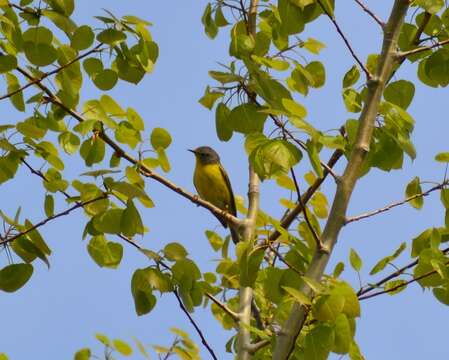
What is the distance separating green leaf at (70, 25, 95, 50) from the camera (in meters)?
3.70

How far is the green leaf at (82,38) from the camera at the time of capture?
146 inches

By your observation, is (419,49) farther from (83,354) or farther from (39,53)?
(83,354)

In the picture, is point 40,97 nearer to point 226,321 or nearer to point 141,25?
point 141,25

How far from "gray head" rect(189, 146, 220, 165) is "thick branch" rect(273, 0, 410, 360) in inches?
233

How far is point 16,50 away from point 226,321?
2366mm

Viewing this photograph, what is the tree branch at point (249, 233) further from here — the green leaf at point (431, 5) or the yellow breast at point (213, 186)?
the yellow breast at point (213, 186)

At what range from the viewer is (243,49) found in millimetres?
3740

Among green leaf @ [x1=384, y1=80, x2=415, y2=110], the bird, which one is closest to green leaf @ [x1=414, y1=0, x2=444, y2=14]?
green leaf @ [x1=384, y1=80, x2=415, y2=110]

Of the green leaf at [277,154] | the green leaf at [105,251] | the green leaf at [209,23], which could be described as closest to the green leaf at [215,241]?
the green leaf at [105,251]

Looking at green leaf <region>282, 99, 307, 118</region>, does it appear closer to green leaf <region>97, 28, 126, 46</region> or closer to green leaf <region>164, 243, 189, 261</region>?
green leaf <region>164, 243, 189, 261</region>

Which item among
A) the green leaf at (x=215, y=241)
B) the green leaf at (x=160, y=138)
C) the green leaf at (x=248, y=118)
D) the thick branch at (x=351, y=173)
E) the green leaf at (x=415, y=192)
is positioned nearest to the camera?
the thick branch at (x=351, y=173)

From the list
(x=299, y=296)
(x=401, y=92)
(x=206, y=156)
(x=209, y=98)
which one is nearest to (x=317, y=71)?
(x=401, y=92)

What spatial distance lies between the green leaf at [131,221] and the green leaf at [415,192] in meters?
1.29

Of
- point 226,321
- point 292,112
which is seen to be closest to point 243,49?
point 292,112
